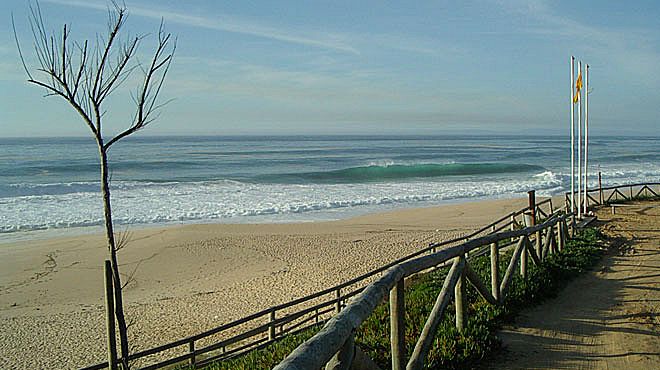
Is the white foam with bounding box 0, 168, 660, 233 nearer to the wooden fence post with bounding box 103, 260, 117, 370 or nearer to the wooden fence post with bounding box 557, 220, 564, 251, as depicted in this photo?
the wooden fence post with bounding box 557, 220, 564, 251

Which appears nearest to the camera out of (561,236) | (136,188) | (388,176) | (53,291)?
(561,236)

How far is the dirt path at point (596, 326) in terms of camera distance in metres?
4.95

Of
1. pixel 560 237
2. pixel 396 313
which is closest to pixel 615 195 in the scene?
pixel 560 237

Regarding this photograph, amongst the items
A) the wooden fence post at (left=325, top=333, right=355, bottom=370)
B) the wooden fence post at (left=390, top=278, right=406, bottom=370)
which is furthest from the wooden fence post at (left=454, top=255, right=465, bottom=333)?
the wooden fence post at (left=325, top=333, right=355, bottom=370)

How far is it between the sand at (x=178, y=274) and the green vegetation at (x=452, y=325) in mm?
5833

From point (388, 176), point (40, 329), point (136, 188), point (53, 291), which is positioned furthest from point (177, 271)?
point (388, 176)

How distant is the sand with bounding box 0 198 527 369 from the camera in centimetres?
1166

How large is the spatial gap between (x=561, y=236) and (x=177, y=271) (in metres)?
10.9

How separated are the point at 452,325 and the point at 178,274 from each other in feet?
40.9

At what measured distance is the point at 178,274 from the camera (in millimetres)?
16578

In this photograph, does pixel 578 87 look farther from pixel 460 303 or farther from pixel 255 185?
pixel 255 185

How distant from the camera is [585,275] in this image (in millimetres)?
8539

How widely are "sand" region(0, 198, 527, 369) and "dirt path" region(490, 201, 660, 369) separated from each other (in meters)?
7.41

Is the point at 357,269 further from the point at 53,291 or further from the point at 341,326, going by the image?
the point at 341,326
